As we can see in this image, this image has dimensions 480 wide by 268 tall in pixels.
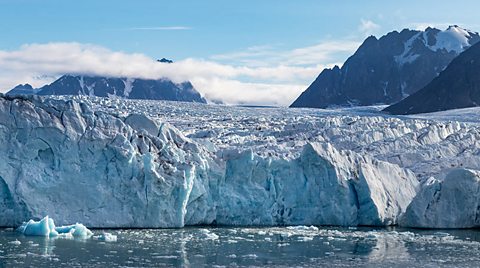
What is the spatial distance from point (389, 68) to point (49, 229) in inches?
4122

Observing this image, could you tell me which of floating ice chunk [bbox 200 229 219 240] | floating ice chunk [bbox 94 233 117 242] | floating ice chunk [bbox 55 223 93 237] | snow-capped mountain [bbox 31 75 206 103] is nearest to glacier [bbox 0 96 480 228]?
floating ice chunk [bbox 55 223 93 237]

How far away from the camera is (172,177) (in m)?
20.4

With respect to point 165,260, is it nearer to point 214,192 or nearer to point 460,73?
point 214,192

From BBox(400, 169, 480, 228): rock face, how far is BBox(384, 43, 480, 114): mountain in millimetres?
61743

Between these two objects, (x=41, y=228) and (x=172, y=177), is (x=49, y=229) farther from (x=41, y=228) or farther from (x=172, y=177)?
(x=172, y=177)

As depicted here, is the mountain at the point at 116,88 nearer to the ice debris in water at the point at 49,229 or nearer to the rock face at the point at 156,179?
the rock face at the point at 156,179

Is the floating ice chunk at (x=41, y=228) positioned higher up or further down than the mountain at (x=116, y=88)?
further down

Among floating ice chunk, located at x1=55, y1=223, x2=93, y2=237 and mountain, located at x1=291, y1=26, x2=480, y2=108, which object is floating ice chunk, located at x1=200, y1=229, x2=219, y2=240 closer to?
floating ice chunk, located at x1=55, y1=223, x2=93, y2=237

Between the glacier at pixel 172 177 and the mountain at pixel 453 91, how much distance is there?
5884 cm

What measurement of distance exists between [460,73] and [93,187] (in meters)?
75.7

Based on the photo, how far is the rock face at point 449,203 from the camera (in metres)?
22.0

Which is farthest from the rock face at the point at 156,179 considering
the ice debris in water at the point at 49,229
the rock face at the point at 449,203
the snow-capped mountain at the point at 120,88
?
the snow-capped mountain at the point at 120,88

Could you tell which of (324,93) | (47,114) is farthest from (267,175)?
(324,93)

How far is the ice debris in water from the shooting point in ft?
59.7
